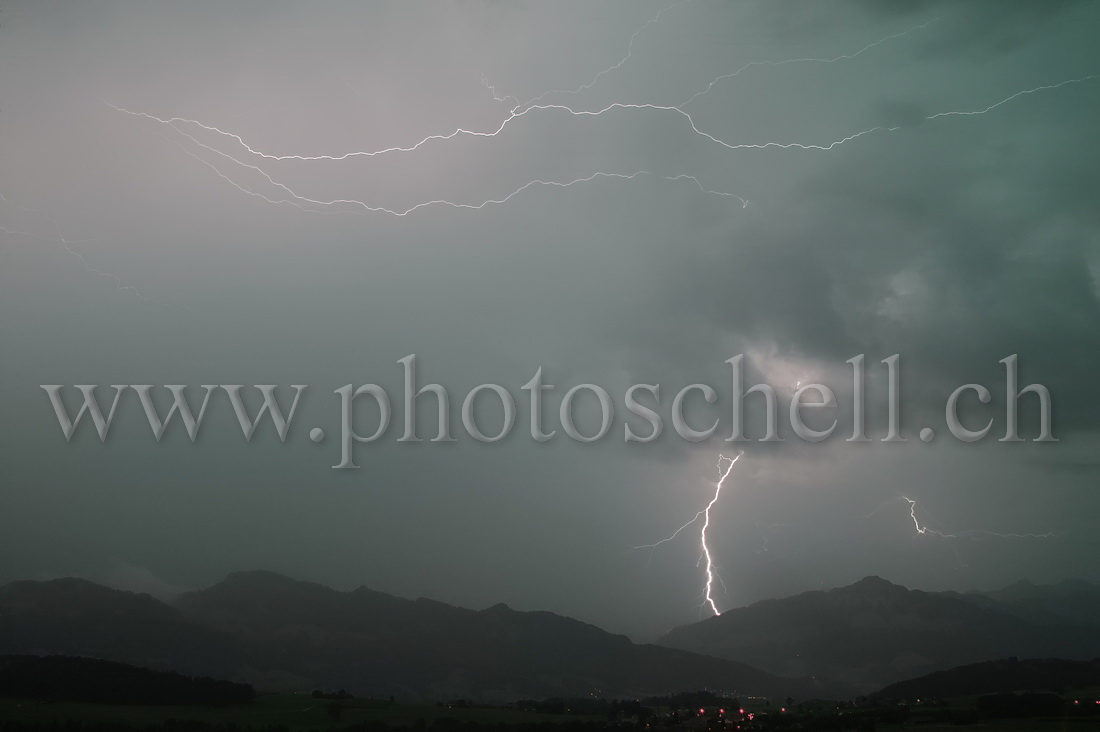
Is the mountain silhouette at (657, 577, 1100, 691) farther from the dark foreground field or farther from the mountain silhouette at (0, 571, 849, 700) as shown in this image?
the dark foreground field

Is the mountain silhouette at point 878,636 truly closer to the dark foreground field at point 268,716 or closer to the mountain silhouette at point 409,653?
the mountain silhouette at point 409,653

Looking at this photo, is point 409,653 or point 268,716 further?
point 409,653

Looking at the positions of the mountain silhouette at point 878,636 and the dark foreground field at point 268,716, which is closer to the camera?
the dark foreground field at point 268,716

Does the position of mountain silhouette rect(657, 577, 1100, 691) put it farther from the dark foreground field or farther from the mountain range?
the dark foreground field

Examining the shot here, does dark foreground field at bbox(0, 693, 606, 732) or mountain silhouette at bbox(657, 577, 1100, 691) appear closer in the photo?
dark foreground field at bbox(0, 693, 606, 732)

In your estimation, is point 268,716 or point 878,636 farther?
point 878,636

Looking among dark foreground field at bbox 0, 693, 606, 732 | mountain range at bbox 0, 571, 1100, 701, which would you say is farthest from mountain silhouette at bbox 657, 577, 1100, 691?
dark foreground field at bbox 0, 693, 606, 732

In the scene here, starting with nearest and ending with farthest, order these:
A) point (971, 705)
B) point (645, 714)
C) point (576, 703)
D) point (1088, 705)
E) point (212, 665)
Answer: point (1088, 705) → point (971, 705) → point (645, 714) → point (576, 703) → point (212, 665)

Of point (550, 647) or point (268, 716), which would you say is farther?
point (550, 647)

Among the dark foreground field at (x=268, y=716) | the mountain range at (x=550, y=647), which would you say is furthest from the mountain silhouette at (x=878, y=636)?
the dark foreground field at (x=268, y=716)

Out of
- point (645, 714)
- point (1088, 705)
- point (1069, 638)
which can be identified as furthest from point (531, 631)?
point (1069, 638)

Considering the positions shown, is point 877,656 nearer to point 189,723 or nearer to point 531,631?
point 531,631
